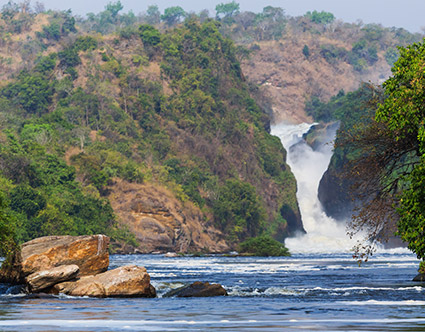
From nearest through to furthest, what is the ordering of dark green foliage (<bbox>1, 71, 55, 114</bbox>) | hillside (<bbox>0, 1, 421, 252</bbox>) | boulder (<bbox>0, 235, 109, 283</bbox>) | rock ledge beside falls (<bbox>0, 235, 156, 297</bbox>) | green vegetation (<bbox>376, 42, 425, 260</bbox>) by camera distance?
green vegetation (<bbox>376, 42, 425, 260</bbox>), rock ledge beside falls (<bbox>0, 235, 156, 297</bbox>), boulder (<bbox>0, 235, 109, 283</bbox>), hillside (<bbox>0, 1, 421, 252</bbox>), dark green foliage (<bbox>1, 71, 55, 114</bbox>)

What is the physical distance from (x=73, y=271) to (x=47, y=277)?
116 centimetres

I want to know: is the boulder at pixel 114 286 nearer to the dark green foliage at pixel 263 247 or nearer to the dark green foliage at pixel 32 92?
the dark green foliage at pixel 263 247

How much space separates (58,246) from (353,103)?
11333 centimetres

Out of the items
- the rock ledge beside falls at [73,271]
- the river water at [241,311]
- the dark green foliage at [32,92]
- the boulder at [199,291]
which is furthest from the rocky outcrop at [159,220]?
the boulder at [199,291]

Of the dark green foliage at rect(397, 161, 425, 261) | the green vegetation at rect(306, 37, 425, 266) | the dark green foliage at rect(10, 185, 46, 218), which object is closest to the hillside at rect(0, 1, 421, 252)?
the dark green foliage at rect(10, 185, 46, 218)

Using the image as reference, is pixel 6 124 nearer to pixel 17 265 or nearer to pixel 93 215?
pixel 93 215

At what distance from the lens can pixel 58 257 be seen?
38.3 metres

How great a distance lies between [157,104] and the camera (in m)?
156

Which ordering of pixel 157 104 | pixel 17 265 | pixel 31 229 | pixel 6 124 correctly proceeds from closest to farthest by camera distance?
1. pixel 17 265
2. pixel 31 229
3. pixel 6 124
4. pixel 157 104

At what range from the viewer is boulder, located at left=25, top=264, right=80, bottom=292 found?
3559cm

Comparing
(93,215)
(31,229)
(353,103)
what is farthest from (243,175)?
(31,229)

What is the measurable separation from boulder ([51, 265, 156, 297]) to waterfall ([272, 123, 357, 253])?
11150 cm

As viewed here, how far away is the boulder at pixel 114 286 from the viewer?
34125 mm

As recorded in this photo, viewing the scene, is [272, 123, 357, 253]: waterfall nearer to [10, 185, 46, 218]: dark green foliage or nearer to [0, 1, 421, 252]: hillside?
[0, 1, 421, 252]: hillside
